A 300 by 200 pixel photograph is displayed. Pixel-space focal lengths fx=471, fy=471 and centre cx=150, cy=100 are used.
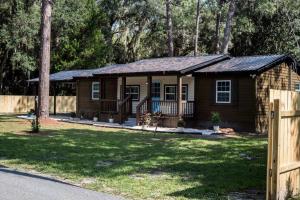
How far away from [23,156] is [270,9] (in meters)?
28.0

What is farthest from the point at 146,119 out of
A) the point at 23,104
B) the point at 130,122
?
the point at 23,104

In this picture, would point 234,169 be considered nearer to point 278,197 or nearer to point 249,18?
point 278,197

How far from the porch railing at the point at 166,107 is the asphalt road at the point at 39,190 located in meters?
15.3

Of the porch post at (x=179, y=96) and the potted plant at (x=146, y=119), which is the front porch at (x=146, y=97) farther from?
the potted plant at (x=146, y=119)

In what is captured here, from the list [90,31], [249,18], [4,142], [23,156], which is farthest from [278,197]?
[90,31]

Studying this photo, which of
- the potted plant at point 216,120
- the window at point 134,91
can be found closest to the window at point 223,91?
the potted plant at point 216,120

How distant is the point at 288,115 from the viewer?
7211 mm

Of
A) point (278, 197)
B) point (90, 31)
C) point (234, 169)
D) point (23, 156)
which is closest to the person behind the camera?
point (278, 197)

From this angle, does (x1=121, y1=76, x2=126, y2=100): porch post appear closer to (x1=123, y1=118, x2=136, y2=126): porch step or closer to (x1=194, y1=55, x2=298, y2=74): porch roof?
(x1=123, y1=118, x2=136, y2=126): porch step

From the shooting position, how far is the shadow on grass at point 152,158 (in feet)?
30.5

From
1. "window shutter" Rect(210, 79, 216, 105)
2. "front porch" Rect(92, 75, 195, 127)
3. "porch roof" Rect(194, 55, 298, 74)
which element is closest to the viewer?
"porch roof" Rect(194, 55, 298, 74)

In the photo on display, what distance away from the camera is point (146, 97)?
2531 cm

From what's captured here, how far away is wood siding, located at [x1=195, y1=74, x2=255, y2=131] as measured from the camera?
22.9m

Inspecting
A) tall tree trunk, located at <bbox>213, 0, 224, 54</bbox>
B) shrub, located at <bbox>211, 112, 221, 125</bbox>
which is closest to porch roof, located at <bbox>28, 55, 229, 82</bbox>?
shrub, located at <bbox>211, 112, 221, 125</bbox>
